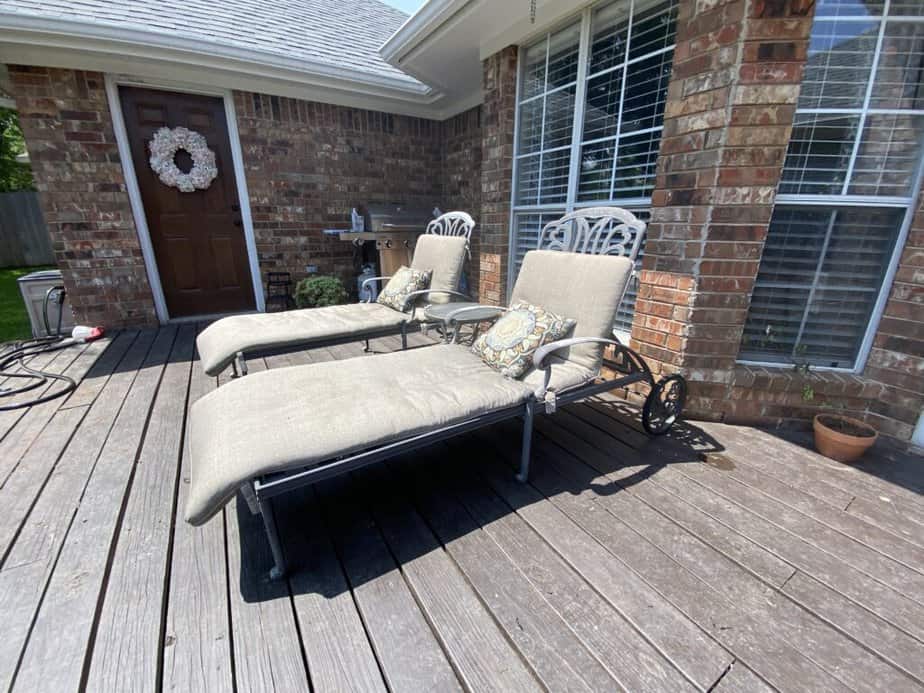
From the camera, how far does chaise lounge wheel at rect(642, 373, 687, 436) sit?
216 cm

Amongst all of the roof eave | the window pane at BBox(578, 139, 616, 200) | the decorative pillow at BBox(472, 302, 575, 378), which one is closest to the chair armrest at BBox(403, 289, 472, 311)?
the decorative pillow at BBox(472, 302, 575, 378)

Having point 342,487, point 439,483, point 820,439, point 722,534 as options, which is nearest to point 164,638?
point 342,487

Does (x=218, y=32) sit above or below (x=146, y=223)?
above

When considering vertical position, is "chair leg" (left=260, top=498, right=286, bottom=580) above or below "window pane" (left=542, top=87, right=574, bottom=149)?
below

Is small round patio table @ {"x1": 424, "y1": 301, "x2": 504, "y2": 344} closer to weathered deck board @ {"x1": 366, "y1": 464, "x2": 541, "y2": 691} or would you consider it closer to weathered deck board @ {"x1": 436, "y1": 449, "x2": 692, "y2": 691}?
weathered deck board @ {"x1": 436, "y1": 449, "x2": 692, "y2": 691}

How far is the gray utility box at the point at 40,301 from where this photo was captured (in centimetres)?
384

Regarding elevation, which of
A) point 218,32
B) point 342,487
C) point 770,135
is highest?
point 218,32

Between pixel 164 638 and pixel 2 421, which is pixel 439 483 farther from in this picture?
pixel 2 421

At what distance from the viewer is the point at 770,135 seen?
1903 millimetres

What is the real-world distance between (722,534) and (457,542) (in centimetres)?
102

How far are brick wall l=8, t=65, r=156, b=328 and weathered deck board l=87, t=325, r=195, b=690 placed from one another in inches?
110

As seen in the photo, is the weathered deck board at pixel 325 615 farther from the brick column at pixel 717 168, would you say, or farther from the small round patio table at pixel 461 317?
the brick column at pixel 717 168

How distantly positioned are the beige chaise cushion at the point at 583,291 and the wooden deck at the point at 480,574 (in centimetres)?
56

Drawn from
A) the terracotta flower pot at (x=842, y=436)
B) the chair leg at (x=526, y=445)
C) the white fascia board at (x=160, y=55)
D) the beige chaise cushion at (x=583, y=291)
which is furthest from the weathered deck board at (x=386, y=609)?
the white fascia board at (x=160, y=55)
